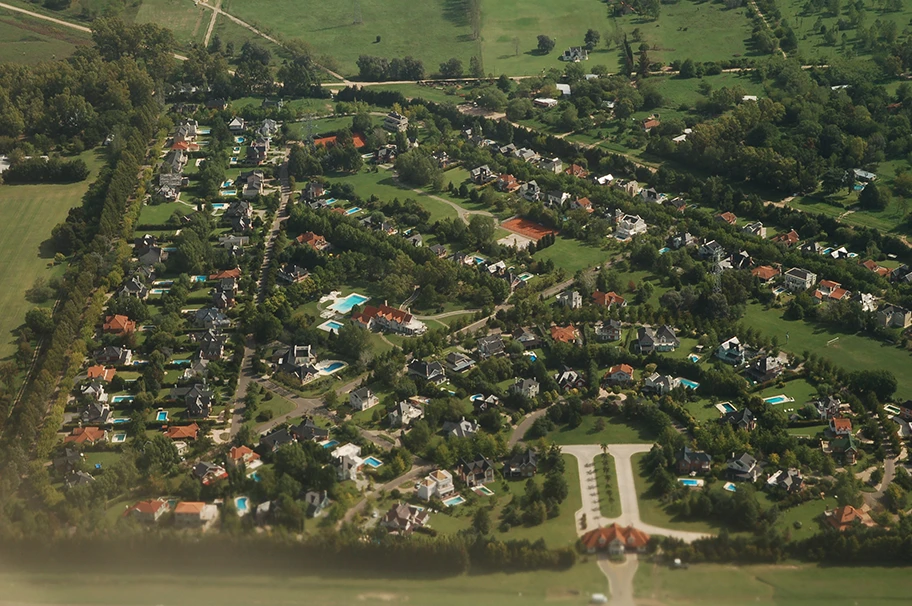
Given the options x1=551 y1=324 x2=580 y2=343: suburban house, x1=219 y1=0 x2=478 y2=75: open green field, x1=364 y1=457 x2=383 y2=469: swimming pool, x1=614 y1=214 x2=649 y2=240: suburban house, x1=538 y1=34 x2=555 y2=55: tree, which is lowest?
x1=364 y1=457 x2=383 y2=469: swimming pool

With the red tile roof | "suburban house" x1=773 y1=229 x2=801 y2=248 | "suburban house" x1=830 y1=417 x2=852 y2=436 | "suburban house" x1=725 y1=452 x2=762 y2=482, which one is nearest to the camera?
the red tile roof

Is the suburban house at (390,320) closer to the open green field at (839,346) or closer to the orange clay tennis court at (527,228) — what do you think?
the orange clay tennis court at (527,228)

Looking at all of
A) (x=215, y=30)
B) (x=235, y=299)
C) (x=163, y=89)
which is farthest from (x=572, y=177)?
(x=215, y=30)

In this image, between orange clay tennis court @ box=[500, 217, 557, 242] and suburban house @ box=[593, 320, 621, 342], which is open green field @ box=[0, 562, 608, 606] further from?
orange clay tennis court @ box=[500, 217, 557, 242]

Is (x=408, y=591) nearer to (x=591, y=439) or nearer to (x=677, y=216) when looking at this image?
(x=591, y=439)

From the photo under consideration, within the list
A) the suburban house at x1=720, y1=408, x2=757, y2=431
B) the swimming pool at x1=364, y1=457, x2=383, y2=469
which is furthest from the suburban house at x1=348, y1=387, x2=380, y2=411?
the suburban house at x1=720, y1=408, x2=757, y2=431

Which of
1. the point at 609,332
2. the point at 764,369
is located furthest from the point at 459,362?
the point at 764,369

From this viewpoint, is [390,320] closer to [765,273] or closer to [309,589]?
[309,589]
